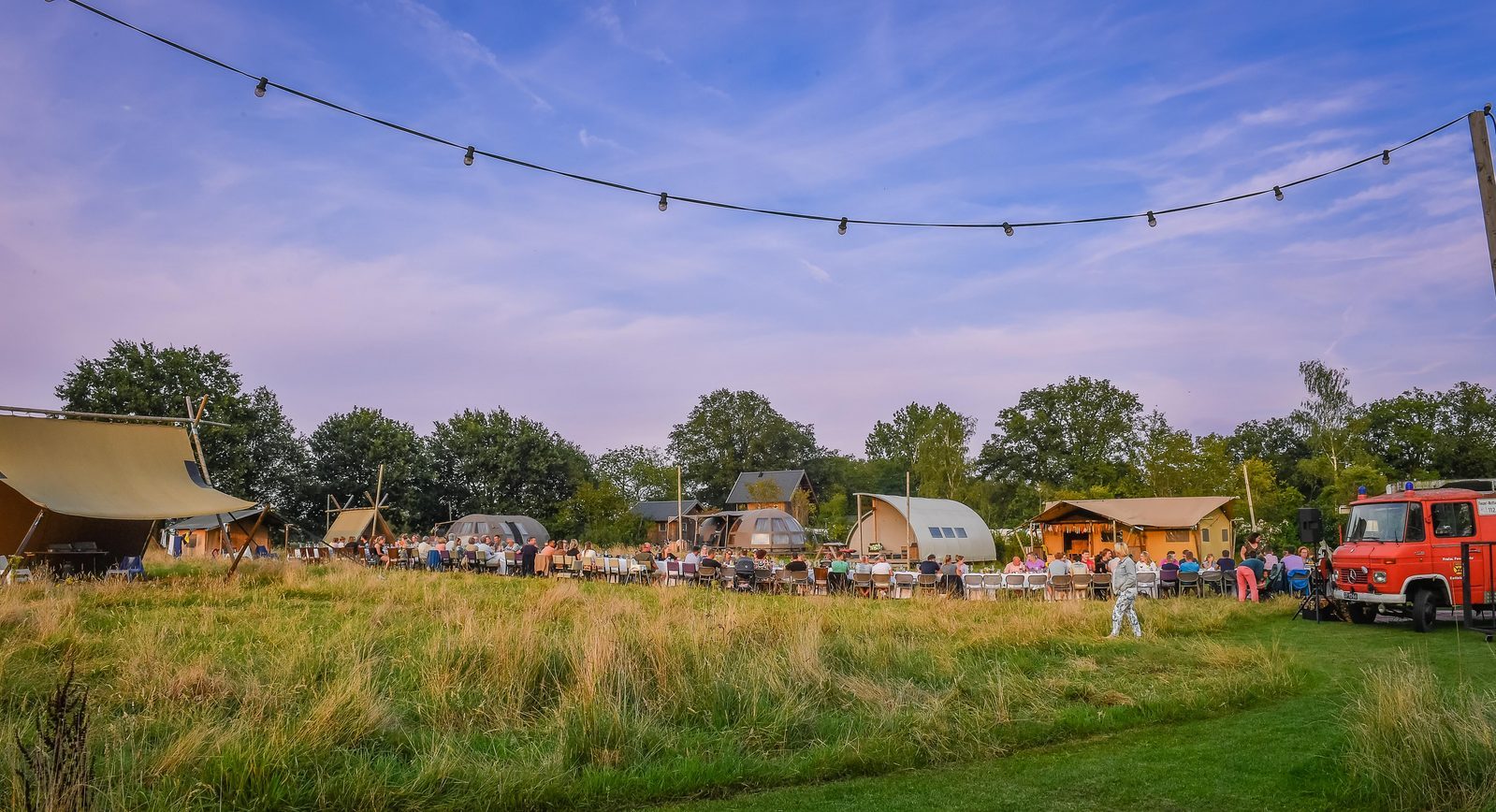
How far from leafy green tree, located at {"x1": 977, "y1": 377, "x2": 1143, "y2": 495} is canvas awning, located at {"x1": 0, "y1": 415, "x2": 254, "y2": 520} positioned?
5000 centimetres

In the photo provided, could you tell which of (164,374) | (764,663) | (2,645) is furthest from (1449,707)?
(164,374)

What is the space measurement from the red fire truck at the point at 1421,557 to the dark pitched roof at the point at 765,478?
56.7 meters

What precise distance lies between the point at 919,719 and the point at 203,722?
451cm

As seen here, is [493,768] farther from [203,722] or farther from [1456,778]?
[1456,778]

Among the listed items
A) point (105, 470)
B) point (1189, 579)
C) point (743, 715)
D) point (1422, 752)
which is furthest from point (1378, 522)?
point (105, 470)

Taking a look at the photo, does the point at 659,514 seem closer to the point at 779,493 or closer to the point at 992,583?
the point at 779,493

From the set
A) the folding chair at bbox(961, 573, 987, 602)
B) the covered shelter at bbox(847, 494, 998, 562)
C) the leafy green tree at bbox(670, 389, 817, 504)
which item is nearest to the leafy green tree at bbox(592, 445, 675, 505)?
the leafy green tree at bbox(670, 389, 817, 504)

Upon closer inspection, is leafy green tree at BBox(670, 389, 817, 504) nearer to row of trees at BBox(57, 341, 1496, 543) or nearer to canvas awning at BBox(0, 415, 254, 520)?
row of trees at BBox(57, 341, 1496, 543)

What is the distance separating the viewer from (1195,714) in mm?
7699

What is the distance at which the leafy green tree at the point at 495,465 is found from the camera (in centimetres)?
5759

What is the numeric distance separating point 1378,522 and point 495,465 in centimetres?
4986

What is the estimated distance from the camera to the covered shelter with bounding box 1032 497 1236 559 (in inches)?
1138

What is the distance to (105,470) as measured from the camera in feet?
61.1

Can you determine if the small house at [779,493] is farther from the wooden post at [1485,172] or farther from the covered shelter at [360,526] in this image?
the wooden post at [1485,172]
